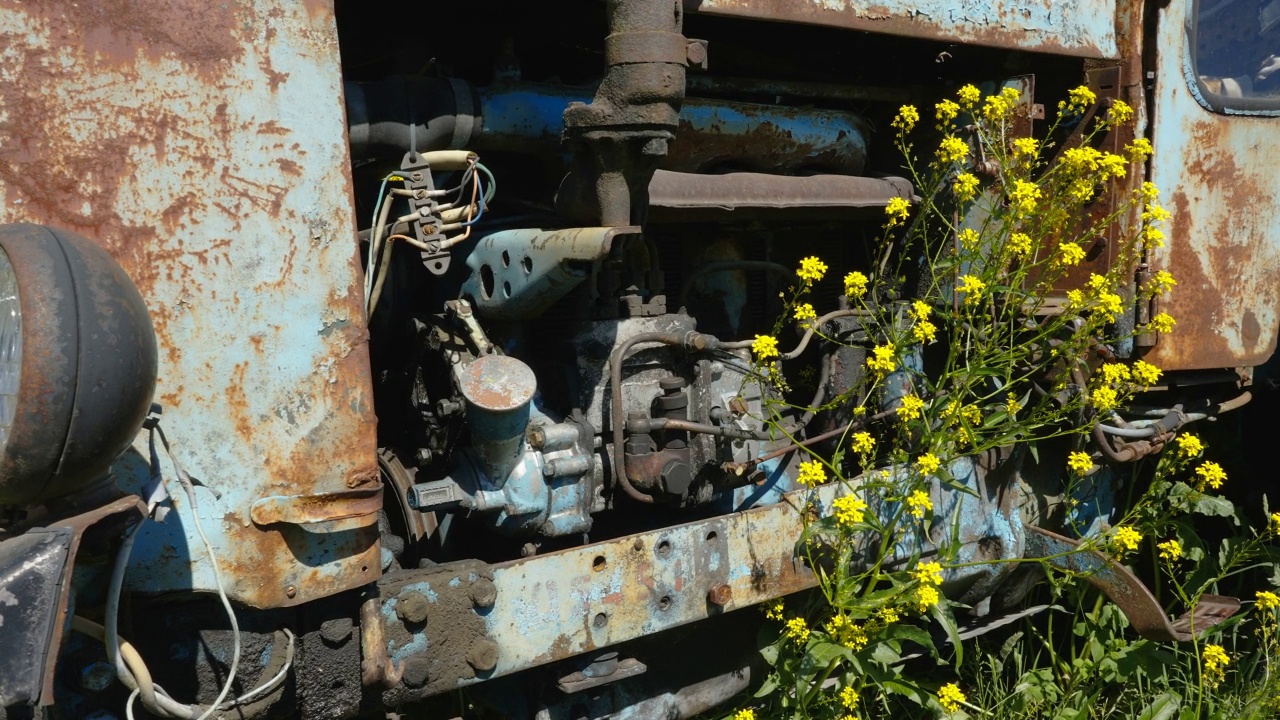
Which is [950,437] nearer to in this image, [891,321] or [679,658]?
[891,321]

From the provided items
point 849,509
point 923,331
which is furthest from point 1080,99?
point 849,509

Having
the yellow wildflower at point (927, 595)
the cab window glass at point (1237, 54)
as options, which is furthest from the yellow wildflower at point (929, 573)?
the cab window glass at point (1237, 54)

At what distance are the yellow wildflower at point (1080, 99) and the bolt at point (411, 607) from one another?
80.0 inches

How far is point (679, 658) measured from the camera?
243 cm

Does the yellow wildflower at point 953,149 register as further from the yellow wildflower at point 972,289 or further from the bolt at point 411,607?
the bolt at point 411,607

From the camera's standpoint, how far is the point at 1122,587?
8.75ft

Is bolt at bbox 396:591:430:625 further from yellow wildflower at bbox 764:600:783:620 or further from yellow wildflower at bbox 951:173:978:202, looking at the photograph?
yellow wildflower at bbox 951:173:978:202

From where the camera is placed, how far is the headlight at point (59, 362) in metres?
1.26

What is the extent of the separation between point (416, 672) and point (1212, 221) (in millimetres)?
2378

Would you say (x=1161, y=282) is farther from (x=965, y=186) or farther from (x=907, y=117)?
(x=907, y=117)

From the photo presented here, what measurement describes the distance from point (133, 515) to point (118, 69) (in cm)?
63

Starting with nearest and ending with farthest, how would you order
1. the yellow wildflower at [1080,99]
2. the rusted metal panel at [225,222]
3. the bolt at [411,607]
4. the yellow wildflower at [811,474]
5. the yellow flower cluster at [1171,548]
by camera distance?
the rusted metal panel at [225,222] → the bolt at [411,607] → the yellow wildflower at [811,474] → the yellow wildflower at [1080,99] → the yellow flower cluster at [1171,548]

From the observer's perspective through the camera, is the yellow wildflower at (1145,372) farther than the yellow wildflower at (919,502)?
Yes

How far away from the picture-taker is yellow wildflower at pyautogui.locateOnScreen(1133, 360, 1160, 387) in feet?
8.66
